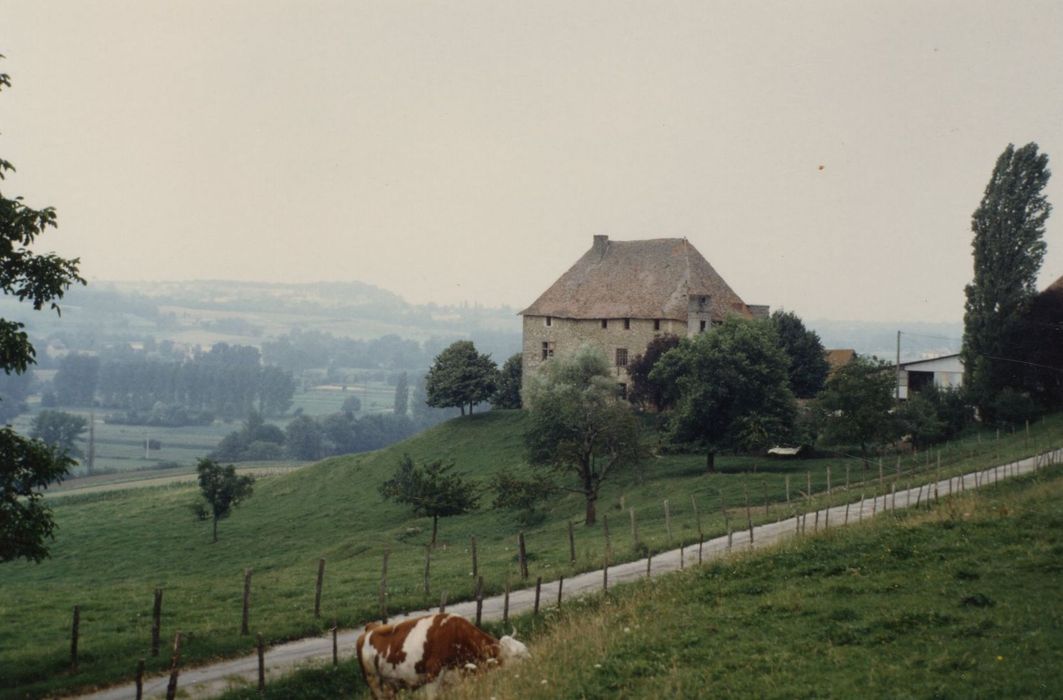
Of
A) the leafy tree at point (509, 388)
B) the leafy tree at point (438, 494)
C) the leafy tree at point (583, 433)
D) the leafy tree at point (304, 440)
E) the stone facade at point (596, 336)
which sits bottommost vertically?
the leafy tree at point (304, 440)

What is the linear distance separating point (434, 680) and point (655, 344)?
190ft

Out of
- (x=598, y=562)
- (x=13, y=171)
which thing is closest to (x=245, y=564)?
(x=598, y=562)

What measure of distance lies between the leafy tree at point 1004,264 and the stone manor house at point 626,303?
2147cm

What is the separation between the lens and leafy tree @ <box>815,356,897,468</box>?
48.1m

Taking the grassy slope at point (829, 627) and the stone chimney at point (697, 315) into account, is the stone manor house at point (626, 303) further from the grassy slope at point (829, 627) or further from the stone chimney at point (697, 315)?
the grassy slope at point (829, 627)

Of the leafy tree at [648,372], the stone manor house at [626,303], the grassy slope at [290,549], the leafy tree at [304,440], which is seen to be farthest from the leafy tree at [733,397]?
the leafy tree at [304,440]

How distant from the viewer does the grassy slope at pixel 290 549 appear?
2347cm

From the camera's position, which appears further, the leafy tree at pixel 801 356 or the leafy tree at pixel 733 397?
the leafy tree at pixel 801 356

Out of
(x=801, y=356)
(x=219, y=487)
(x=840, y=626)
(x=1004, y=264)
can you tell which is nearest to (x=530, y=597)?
(x=840, y=626)

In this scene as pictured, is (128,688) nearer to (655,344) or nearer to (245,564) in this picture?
(245,564)

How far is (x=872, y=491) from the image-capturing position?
4012 centimetres

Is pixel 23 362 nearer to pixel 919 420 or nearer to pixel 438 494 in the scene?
pixel 438 494

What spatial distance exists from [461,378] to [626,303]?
1548 centimetres

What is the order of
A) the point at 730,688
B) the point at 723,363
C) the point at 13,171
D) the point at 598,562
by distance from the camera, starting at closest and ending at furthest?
the point at 730,688 → the point at 13,171 → the point at 598,562 → the point at 723,363
